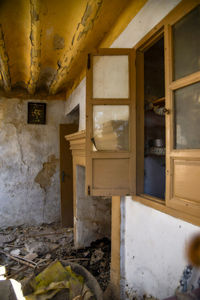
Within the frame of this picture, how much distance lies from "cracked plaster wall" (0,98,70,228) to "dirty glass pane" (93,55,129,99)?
332 centimetres

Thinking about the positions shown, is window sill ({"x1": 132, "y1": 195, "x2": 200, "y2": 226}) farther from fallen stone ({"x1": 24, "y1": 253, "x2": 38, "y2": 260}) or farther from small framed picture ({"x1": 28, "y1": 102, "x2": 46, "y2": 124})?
small framed picture ({"x1": 28, "y1": 102, "x2": 46, "y2": 124})

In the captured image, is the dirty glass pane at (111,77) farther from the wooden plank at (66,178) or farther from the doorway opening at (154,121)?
the wooden plank at (66,178)

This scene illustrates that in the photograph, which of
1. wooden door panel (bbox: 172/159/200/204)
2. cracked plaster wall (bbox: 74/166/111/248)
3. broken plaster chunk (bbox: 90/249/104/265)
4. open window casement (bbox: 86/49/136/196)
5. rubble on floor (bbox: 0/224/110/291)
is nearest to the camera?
wooden door panel (bbox: 172/159/200/204)

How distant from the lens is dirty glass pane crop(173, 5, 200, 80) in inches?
55.0

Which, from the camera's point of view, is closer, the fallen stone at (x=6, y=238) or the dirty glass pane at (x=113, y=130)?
the dirty glass pane at (x=113, y=130)

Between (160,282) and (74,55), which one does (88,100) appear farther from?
(160,282)

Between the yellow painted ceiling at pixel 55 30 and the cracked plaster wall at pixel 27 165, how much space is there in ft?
4.70

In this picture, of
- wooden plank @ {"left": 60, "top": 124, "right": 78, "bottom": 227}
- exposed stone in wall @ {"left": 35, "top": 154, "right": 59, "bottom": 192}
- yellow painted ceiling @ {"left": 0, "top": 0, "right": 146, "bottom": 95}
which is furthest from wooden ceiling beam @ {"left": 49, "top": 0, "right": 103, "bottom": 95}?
exposed stone in wall @ {"left": 35, "top": 154, "right": 59, "bottom": 192}

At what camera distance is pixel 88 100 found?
2.03 meters

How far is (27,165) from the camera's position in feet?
16.6

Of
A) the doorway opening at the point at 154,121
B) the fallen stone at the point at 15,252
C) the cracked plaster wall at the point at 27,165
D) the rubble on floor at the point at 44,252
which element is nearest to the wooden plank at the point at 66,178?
the cracked plaster wall at the point at 27,165

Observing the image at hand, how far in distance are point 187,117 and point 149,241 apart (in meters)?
1.08

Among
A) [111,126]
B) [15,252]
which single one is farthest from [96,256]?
[111,126]

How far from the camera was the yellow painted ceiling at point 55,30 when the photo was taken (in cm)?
214
